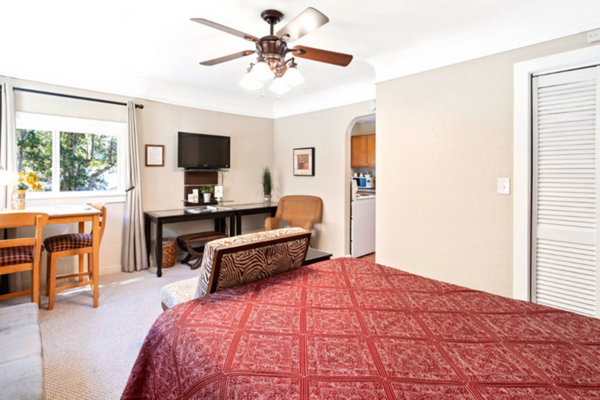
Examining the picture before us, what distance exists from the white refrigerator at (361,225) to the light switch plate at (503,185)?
2.16m

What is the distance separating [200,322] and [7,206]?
10.6 feet

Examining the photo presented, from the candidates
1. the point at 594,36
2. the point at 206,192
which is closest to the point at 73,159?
the point at 206,192

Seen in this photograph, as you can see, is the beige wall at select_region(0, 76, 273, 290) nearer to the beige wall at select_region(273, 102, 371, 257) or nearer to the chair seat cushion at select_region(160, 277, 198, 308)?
the beige wall at select_region(273, 102, 371, 257)

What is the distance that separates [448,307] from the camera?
1406 millimetres

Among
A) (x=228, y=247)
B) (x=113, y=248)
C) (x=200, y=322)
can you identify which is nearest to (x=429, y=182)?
(x=228, y=247)

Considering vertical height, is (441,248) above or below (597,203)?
below

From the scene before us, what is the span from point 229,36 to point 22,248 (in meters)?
2.58

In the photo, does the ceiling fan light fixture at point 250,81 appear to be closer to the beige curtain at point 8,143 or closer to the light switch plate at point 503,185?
the light switch plate at point 503,185

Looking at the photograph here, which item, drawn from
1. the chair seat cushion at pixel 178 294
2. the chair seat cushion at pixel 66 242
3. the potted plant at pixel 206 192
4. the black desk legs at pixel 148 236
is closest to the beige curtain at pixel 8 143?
the chair seat cushion at pixel 66 242

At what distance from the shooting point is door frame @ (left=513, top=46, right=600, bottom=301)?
2.37 m

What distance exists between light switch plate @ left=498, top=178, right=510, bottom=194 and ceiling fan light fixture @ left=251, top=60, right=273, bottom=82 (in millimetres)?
1988

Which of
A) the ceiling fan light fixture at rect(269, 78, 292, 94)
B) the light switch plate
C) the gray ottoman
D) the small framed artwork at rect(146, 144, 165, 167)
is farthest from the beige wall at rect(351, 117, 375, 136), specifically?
the gray ottoman

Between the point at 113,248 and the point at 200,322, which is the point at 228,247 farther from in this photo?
the point at 113,248

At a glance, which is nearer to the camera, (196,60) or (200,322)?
(200,322)
